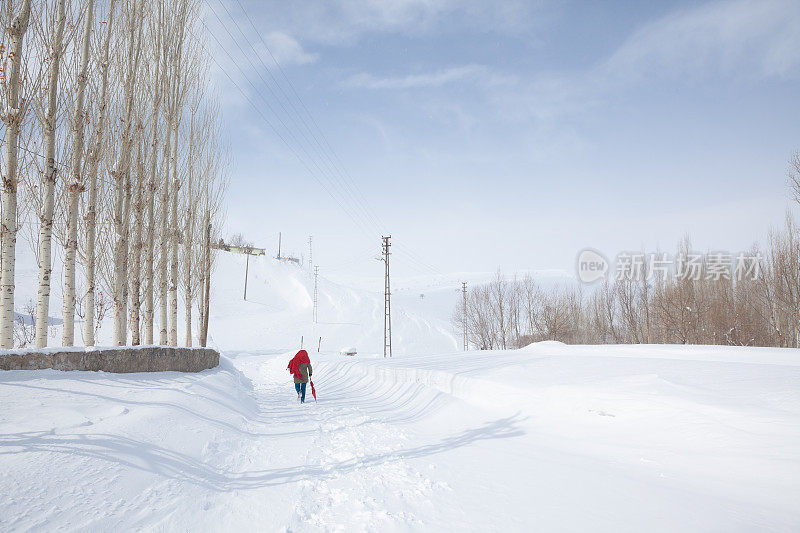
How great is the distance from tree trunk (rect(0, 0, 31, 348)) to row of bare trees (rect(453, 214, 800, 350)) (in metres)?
31.5

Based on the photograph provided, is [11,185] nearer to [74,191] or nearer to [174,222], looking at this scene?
[74,191]

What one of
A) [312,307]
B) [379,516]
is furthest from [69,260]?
[312,307]

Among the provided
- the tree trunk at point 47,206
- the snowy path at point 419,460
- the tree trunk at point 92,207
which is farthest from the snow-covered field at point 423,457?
the tree trunk at point 92,207

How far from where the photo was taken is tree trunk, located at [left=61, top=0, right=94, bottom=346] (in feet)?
30.1

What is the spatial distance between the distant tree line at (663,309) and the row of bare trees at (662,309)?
0.05 metres

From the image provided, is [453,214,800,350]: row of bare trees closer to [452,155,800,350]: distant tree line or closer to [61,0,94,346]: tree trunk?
[452,155,800,350]: distant tree line

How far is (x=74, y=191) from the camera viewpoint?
31.7 feet

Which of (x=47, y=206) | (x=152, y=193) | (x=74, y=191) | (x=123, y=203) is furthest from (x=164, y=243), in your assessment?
(x=47, y=206)

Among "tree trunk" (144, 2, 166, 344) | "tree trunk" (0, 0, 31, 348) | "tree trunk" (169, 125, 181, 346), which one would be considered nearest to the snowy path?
"tree trunk" (0, 0, 31, 348)

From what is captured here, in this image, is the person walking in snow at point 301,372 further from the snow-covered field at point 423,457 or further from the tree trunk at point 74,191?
the tree trunk at point 74,191

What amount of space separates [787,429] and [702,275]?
36.0m

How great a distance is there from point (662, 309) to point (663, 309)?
2.79 ft

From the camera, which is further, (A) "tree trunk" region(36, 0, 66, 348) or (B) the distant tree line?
(B) the distant tree line

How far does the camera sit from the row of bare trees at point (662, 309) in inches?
1003
